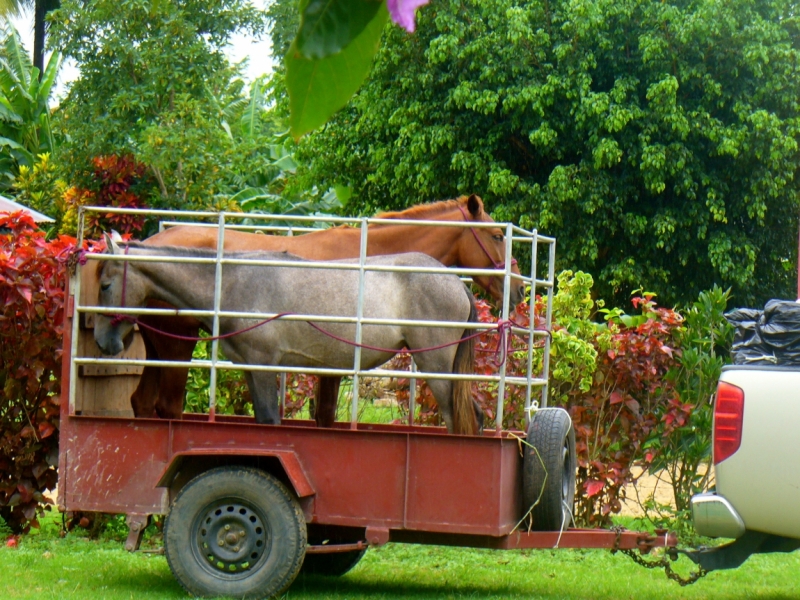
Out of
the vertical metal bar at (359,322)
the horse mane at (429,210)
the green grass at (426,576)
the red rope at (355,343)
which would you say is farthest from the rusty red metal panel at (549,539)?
the horse mane at (429,210)

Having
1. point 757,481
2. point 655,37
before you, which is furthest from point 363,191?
point 757,481

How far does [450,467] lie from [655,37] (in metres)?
9.74

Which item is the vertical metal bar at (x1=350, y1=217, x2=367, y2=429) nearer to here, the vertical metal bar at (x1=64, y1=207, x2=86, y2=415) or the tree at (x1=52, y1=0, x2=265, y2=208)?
the vertical metal bar at (x1=64, y1=207, x2=86, y2=415)

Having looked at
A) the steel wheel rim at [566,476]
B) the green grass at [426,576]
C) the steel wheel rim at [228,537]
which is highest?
the steel wheel rim at [566,476]

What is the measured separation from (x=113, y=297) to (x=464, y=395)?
1.87 meters

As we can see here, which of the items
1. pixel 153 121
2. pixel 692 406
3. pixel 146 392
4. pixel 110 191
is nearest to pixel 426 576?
pixel 146 392

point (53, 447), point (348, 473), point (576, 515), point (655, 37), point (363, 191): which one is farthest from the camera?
point (363, 191)

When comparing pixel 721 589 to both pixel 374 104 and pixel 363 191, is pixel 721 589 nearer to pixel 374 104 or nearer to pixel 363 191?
pixel 374 104

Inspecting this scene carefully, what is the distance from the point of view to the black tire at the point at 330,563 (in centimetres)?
587

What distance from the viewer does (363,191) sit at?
15.8 metres

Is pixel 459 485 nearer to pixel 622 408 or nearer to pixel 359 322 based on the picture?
pixel 359 322

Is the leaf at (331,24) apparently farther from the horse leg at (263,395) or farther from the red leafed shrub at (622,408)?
the red leafed shrub at (622,408)

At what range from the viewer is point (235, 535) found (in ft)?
16.3

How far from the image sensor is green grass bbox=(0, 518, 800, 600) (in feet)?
17.6
